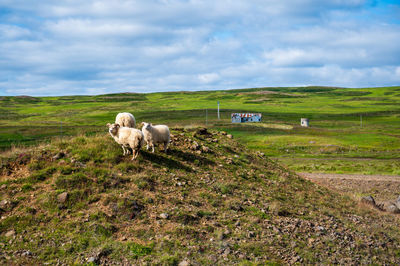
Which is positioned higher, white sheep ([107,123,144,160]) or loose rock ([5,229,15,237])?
white sheep ([107,123,144,160])

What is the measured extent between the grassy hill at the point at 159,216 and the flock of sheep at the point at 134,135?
0.61 m

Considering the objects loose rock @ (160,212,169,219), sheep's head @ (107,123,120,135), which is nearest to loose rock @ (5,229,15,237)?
loose rock @ (160,212,169,219)

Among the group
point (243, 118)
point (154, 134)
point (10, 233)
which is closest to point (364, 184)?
point (154, 134)

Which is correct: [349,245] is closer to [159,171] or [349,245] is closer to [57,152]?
[159,171]

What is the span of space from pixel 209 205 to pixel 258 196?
3.08 meters

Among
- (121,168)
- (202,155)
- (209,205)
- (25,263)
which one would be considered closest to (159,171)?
(121,168)

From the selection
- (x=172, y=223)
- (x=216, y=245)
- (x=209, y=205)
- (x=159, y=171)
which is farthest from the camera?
(x=159, y=171)

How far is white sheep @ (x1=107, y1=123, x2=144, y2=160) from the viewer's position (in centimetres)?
1414

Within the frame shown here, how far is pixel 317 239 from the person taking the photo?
12203 millimetres

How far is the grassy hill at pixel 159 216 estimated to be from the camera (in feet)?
33.0

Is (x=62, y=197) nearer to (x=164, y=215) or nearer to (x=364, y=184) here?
(x=164, y=215)

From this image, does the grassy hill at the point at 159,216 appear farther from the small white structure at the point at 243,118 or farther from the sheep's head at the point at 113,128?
the small white structure at the point at 243,118

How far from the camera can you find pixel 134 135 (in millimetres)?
14109

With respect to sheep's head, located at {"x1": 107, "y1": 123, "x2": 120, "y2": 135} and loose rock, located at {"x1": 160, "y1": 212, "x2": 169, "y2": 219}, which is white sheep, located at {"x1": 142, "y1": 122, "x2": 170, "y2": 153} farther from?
loose rock, located at {"x1": 160, "y1": 212, "x2": 169, "y2": 219}
